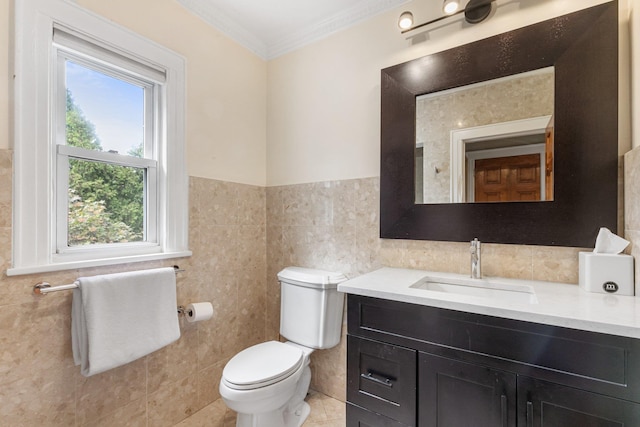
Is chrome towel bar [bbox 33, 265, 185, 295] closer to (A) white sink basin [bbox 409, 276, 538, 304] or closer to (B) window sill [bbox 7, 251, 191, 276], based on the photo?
(B) window sill [bbox 7, 251, 191, 276]

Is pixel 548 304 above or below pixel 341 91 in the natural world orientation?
below

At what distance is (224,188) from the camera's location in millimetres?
1906

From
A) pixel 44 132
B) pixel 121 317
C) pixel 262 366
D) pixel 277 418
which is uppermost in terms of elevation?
pixel 44 132

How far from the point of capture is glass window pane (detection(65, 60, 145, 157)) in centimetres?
134

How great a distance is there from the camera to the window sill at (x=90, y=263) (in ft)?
3.70

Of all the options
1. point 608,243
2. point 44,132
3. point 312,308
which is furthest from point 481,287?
point 44,132

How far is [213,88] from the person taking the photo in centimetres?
185

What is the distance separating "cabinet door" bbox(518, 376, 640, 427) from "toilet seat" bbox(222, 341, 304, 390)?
0.96 m

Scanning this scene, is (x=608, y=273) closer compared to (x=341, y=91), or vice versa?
(x=608, y=273)

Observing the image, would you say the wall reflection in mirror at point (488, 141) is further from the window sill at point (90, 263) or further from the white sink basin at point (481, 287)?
the window sill at point (90, 263)

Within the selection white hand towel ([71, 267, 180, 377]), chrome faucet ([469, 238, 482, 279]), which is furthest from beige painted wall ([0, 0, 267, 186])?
chrome faucet ([469, 238, 482, 279])

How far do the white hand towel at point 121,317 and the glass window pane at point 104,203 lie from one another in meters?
0.24

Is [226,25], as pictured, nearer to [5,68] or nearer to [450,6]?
[5,68]

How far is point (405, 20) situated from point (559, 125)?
91 cm
